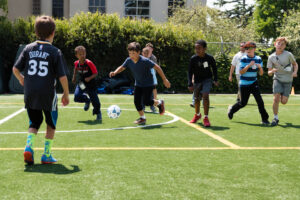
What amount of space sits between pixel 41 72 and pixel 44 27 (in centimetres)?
54

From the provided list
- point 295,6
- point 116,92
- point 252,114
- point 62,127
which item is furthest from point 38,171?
point 295,6

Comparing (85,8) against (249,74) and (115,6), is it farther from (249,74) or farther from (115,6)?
(249,74)

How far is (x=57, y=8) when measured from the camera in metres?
41.8

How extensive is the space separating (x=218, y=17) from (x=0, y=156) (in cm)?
3062

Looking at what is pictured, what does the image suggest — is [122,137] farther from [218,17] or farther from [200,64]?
[218,17]

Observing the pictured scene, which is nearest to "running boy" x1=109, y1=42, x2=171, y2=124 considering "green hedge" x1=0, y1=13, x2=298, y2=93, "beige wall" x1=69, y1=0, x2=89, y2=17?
"green hedge" x1=0, y1=13, x2=298, y2=93

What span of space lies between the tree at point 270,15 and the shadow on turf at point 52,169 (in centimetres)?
4475

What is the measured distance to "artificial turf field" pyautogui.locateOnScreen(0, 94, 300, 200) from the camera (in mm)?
3814

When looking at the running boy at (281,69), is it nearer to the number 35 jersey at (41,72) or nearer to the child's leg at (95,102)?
the child's leg at (95,102)

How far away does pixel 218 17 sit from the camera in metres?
33.8

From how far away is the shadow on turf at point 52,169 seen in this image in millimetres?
4488

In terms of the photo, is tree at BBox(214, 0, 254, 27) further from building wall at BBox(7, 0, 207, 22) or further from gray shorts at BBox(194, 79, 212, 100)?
Result: gray shorts at BBox(194, 79, 212, 100)

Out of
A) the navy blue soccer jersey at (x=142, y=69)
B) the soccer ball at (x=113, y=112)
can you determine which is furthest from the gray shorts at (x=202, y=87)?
the soccer ball at (x=113, y=112)

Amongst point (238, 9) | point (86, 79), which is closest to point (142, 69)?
point (86, 79)
